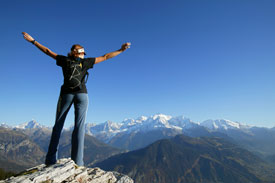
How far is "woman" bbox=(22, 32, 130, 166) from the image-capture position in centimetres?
679

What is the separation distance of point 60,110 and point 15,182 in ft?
8.47

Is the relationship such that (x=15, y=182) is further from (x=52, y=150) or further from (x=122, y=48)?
(x=122, y=48)

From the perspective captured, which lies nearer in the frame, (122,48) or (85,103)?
(85,103)

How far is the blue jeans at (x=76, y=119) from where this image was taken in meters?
6.90

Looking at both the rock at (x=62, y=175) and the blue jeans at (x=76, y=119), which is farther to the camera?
the blue jeans at (x=76, y=119)

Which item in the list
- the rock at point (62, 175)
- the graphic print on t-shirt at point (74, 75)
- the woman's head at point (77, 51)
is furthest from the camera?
the woman's head at point (77, 51)

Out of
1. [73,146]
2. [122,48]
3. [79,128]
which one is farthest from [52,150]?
[122,48]

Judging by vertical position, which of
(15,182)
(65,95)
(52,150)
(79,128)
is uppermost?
(65,95)

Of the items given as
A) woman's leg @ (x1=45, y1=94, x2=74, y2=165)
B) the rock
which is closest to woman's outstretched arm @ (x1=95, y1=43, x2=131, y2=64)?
woman's leg @ (x1=45, y1=94, x2=74, y2=165)

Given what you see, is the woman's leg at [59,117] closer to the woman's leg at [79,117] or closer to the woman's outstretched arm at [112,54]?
the woman's leg at [79,117]

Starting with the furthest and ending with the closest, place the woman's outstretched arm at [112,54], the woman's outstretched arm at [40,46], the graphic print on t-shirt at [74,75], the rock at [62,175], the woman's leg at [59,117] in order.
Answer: the woman's outstretched arm at [112,54], the woman's outstretched arm at [40,46], the woman's leg at [59,117], the graphic print on t-shirt at [74,75], the rock at [62,175]

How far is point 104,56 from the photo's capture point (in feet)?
26.2

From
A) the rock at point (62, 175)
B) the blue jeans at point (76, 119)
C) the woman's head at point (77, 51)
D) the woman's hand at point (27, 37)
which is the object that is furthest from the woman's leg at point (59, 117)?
the woman's hand at point (27, 37)

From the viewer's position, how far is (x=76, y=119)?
714cm
